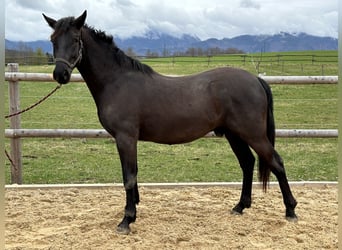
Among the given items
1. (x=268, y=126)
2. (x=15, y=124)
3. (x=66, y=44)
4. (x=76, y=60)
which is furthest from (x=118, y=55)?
(x=15, y=124)

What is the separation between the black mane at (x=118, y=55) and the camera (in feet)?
11.9

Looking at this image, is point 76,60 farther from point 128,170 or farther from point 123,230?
point 123,230

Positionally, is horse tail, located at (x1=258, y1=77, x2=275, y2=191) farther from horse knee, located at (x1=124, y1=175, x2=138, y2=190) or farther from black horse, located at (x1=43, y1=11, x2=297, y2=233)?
horse knee, located at (x1=124, y1=175, x2=138, y2=190)

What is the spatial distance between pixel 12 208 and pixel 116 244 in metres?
1.51

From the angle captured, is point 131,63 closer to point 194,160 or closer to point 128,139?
point 128,139

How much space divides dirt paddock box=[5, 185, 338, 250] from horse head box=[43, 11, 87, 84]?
4.52 ft

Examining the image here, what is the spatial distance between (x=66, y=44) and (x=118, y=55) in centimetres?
57

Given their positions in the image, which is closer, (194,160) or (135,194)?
(135,194)

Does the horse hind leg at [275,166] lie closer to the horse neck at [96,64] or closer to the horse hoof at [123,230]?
the horse hoof at [123,230]

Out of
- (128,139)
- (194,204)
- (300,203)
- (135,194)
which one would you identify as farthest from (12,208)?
(300,203)

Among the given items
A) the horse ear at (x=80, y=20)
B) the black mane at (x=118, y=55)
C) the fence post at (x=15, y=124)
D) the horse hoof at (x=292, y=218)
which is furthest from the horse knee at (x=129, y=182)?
the fence post at (x=15, y=124)

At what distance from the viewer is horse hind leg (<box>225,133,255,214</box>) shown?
13.2 feet

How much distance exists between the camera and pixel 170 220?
3754 mm

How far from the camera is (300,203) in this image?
14.0 ft
